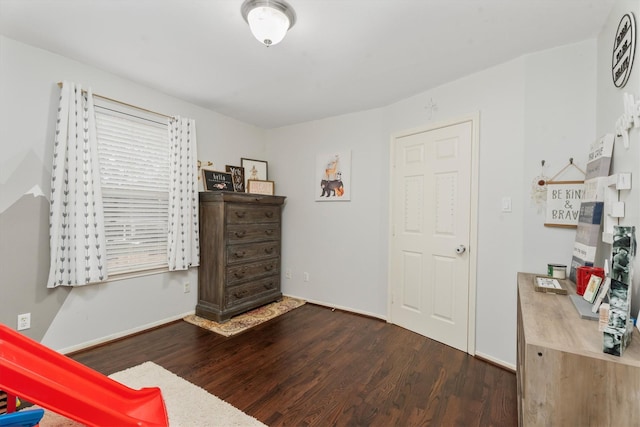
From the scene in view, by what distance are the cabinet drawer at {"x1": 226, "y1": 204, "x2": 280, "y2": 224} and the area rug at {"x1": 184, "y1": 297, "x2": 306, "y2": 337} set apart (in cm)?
110

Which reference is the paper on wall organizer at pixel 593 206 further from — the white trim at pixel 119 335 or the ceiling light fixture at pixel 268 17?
the white trim at pixel 119 335

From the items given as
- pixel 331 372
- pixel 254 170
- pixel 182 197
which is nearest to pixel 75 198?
pixel 182 197

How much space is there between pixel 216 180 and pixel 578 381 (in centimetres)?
352

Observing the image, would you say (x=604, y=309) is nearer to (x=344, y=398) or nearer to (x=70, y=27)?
(x=344, y=398)

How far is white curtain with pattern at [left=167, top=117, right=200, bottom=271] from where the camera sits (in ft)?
10.0

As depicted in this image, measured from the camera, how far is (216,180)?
354cm

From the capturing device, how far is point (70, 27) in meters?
1.97

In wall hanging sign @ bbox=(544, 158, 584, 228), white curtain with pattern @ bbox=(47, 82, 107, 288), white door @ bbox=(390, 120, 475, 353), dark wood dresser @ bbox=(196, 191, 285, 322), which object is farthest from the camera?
dark wood dresser @ bbox=(196, 191, 285, 322)

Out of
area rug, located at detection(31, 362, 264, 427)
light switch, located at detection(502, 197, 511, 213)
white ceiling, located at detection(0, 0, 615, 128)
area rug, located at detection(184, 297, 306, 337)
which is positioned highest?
white ceiling, located at detection(0, 0, 615, 128)

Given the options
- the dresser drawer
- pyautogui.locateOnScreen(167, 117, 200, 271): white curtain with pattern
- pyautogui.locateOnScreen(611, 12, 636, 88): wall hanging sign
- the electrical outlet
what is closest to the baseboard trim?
pyautogui.locateOnScreen(611, 12, 636, 88): wall hanging sign

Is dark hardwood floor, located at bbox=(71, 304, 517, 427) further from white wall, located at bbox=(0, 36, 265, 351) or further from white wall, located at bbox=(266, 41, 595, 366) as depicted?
white wall, located at bbox=(266, 41, 595, 366)

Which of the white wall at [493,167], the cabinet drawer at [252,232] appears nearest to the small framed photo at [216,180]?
the cabinet drawer at [252,232]

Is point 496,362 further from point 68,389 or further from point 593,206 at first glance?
point 68,389

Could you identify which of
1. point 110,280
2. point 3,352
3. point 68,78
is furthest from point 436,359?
point 68,78
